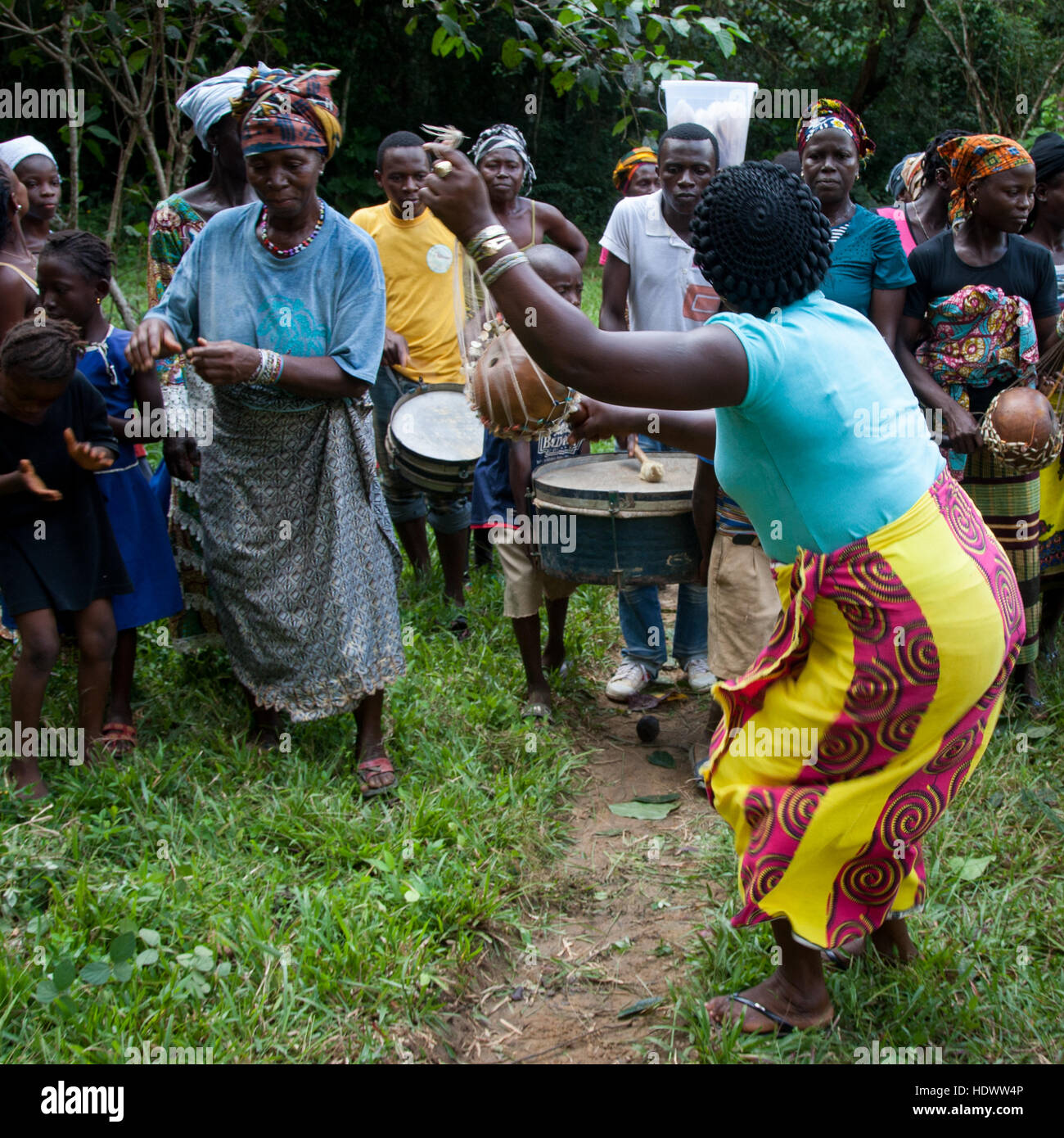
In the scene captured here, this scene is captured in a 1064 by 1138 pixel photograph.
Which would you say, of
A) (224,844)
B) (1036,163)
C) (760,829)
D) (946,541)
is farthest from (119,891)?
(1036,163)

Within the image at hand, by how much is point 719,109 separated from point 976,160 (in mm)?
1415

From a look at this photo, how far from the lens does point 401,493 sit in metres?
5.84

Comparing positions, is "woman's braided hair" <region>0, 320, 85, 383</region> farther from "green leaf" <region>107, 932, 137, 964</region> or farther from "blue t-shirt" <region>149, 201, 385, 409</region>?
"green leaf" <region>107, 932, 137, 964</region>

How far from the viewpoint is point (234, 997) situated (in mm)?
2732

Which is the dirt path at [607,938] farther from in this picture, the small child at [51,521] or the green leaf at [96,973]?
the small child at [51,521]

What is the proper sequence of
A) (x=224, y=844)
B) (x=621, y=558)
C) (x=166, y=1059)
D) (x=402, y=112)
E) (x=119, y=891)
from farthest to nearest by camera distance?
(x=402, y=112), (x=621, y=558), (x=224, y=844), (x=119, y=891), (x=166, y=1059)

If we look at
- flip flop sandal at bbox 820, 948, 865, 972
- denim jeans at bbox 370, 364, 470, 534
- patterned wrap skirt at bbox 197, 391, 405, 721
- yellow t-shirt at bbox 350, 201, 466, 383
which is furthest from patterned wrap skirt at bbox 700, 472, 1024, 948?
yellow t-shirt at bbox 350, 201, 466, 383

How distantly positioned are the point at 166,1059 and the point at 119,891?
2.20 ft

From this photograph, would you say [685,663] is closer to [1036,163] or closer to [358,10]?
[1036,163]

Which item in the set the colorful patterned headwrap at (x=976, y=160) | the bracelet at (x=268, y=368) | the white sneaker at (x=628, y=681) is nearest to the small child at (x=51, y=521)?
the bracelet at (x=268, y=368)

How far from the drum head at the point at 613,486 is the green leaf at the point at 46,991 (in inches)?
90.4

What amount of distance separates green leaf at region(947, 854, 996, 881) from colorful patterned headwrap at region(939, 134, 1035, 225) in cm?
242

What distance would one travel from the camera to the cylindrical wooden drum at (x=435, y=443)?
5.32 m

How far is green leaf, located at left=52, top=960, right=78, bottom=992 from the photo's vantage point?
8.80 ft
